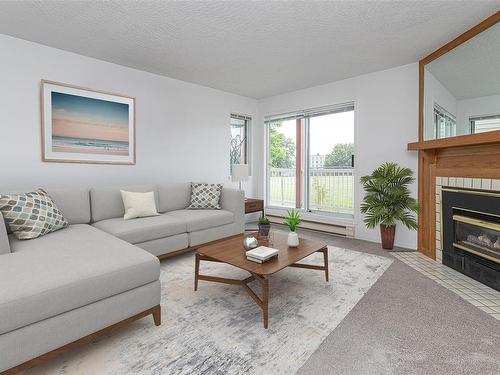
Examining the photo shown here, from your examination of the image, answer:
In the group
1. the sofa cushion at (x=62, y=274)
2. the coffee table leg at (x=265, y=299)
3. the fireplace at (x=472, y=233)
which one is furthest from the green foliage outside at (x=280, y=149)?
the sofa cushion at (x=62, y=274)

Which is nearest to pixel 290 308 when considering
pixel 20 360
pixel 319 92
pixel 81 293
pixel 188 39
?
pixel 81 293

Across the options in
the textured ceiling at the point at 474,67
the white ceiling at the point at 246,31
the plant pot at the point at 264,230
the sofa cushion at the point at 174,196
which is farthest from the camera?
the sofa cushion at the point at 174,196

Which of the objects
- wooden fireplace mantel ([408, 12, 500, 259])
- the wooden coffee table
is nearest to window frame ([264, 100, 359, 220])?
wooden fireplace mantel ([408, 12, 500, 259])

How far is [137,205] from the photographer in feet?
10.2

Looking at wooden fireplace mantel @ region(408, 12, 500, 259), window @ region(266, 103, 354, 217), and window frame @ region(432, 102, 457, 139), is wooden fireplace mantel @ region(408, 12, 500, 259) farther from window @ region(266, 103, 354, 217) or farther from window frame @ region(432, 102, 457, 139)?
window @ region(266, 103, 354, 217)

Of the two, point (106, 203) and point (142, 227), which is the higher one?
point (106, 203)

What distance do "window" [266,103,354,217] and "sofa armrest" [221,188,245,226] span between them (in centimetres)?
156

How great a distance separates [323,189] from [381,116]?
1.54 metres

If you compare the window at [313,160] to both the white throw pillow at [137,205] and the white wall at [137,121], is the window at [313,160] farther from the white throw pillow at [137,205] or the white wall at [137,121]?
the white throw pillow at [137,205]

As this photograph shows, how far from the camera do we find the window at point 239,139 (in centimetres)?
520

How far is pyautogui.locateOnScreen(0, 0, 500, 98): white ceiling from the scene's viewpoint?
2.27 meters

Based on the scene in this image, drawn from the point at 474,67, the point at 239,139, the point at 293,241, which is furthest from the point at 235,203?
the point at 474,67

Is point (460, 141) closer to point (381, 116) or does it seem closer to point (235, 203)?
point (381, 116)

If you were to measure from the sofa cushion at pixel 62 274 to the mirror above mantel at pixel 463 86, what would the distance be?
3227 millimetres
